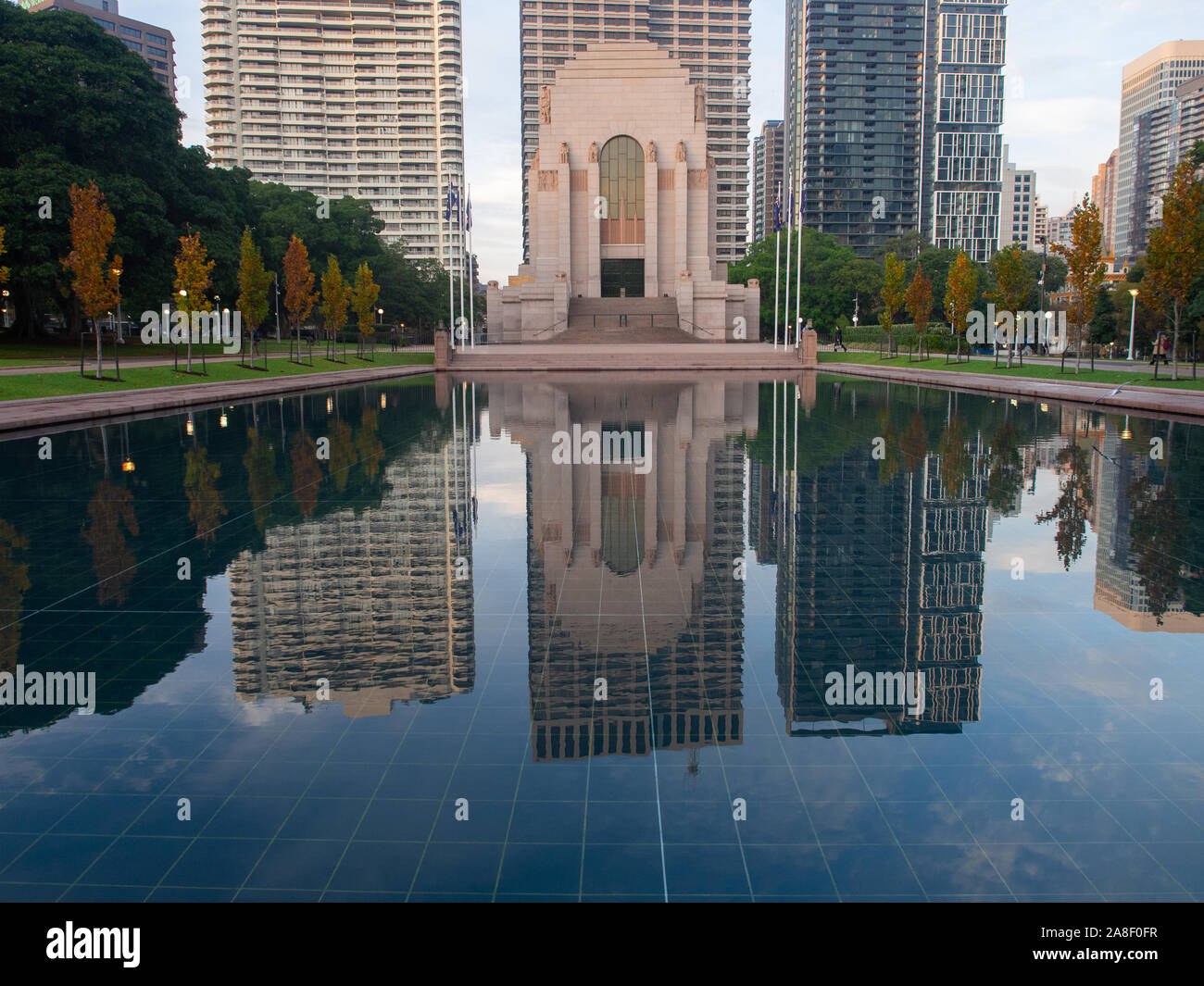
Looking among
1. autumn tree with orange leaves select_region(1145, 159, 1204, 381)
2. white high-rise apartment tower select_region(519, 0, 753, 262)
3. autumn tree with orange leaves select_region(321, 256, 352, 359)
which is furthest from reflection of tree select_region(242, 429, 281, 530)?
white high-rise apartment tower select_region(519, 0, 753, 262)

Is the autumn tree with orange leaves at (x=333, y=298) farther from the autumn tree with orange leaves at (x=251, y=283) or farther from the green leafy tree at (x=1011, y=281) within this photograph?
the green leafy tree at (x=1011, y=281)

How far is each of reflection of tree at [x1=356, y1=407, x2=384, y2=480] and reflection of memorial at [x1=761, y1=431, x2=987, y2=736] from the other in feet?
22.3

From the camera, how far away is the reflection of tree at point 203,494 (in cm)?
1080

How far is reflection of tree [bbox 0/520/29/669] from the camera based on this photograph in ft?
22.2

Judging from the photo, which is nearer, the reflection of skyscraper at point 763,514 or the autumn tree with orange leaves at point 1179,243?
the reflection of skyscraper at point 763,514

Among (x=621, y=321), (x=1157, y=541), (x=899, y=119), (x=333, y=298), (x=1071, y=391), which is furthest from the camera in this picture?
(x=899, y=119)

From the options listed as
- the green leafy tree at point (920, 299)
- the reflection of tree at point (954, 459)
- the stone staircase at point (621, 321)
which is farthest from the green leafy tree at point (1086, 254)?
the stone staircase at point (621, 321)

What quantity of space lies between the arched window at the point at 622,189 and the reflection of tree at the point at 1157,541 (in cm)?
5397

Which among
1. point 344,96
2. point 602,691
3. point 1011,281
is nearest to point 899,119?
point 344,96

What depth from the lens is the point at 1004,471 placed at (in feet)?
48.4

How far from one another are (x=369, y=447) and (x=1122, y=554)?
1283 cm

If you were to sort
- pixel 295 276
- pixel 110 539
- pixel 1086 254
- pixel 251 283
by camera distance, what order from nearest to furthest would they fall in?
1. pixel 110 539
2. pixel 1086 254
3. pixel 251 283
4. pixel 295 276

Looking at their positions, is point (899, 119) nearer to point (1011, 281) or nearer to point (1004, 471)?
point (1011, 281)
